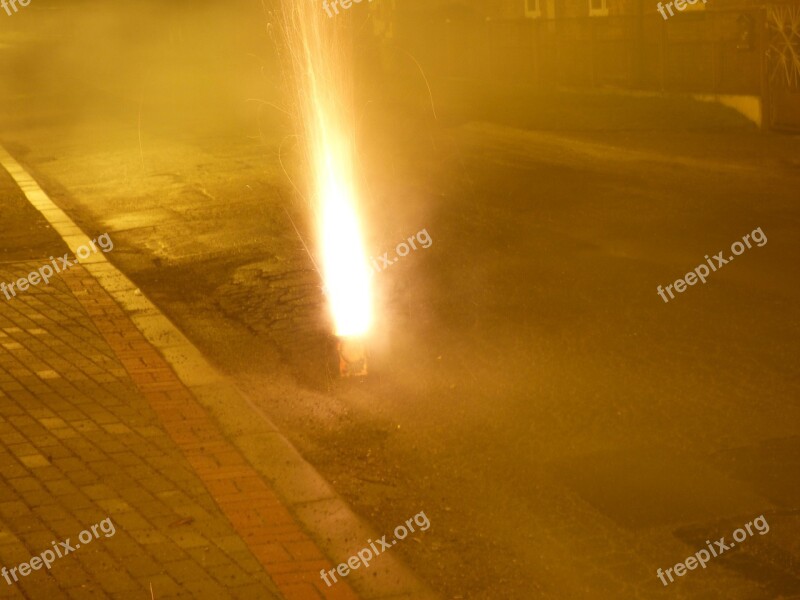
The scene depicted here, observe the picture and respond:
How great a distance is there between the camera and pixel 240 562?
4844mm

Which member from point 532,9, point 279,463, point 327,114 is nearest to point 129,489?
point 279,463

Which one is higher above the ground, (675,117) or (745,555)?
(745,555)

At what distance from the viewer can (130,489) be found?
5609mm

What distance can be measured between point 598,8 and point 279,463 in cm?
2318

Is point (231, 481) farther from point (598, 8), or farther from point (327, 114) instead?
point (598, 8)

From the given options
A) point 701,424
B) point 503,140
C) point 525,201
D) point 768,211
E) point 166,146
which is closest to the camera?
point 701,424

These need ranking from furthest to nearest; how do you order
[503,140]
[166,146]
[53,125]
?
1. [53,125]
2. [166,146]
3. [503,140]

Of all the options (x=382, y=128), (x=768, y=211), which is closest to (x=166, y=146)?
(x=382, y=128)

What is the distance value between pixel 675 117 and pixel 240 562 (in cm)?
1649

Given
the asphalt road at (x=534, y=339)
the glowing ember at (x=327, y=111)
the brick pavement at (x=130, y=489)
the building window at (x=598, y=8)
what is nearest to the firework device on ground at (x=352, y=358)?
the asphalt road at (x=534, y=339)

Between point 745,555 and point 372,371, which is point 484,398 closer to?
point 372,371

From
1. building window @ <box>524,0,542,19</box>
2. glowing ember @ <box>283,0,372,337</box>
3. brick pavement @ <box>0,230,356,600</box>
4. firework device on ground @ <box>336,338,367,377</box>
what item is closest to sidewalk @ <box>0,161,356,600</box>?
brick pavement @ <box>0,230,356,600</box>

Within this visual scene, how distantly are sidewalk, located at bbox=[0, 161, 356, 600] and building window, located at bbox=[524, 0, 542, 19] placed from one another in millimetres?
24527

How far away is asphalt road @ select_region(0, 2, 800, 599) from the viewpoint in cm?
509
